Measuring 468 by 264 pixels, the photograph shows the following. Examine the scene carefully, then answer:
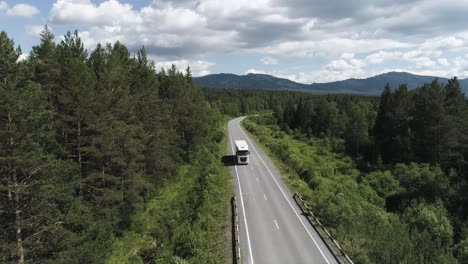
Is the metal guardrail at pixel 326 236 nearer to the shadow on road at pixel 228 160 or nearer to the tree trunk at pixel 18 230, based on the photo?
the tree trunk at pixel 18 230

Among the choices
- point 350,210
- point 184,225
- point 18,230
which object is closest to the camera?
point 18,230

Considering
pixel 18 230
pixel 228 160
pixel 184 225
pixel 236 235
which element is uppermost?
pixel 18 230

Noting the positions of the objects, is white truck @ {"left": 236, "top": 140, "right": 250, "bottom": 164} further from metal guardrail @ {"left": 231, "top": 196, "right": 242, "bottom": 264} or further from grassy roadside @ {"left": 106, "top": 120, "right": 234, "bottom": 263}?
metal guardrail @ {"left": 231, "top": 196, "right": 242, "bottom": 264}

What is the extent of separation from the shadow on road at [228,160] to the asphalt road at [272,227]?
8860 mm

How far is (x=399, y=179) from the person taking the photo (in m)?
52.8

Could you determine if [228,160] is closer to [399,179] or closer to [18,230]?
[399,179]

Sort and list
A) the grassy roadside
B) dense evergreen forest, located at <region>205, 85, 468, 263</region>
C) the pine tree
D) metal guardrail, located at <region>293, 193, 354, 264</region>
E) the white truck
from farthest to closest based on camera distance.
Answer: the pine tree
the white truck
dense evergreen forest, located at <region>205, 85, 468, 263</region>
the grassy roadside
metal guardrail, located at <region>293, 193, 354, 264</region>

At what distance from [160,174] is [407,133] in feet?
139

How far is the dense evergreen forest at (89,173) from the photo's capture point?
1958 cm

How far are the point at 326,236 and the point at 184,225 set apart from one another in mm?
12303

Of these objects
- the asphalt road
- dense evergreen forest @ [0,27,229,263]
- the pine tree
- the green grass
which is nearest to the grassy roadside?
dense evergreen forest @ [0,27,229,263]

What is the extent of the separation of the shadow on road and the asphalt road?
8860mm

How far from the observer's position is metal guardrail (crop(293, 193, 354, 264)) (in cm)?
2537

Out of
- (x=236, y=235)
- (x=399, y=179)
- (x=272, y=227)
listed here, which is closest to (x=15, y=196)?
(x=236, y=235)
